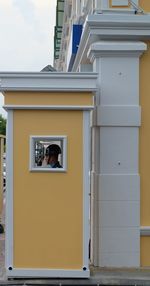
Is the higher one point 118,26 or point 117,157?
point 118,26

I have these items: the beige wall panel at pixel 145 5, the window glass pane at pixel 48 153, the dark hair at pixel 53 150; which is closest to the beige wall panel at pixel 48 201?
the window glass pane at pixel 48 153

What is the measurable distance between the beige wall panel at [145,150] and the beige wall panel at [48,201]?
4.37 ft

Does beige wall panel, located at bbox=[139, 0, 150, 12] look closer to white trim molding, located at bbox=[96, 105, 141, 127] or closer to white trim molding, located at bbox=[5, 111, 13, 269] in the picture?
white trim molding, located at bbox=[96, 105, 141, 127]

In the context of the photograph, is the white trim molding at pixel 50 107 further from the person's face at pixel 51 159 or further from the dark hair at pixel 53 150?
the person's face at pixel 51 159

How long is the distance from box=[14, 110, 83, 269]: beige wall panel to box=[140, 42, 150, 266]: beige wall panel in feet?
4.37

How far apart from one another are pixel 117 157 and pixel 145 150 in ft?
1.60

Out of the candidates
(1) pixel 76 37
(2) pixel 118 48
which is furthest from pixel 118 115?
(1) pixel 76 37

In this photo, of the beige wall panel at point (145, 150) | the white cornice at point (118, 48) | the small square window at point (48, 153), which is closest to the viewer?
the small square window at point (48, 153)

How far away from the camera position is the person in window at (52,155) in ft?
26.0

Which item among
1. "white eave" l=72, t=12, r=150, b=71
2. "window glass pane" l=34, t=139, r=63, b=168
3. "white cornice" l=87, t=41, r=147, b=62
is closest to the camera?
"window glass pane" l=34, t=139, r=63, b=168

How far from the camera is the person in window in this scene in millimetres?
7914

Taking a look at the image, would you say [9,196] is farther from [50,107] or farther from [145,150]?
[145,150]

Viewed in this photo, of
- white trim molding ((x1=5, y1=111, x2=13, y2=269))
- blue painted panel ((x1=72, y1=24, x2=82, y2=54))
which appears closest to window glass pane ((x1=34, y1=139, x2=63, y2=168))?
white trim molding ((x1=5, y1=111, x2=13, y2=269))

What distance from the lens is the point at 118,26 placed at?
8422 millimetres
